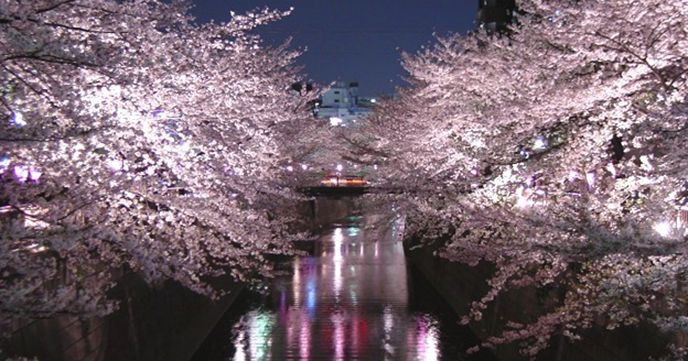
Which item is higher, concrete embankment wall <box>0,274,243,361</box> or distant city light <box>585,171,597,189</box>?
distant city light <box>585,171,597,189</box>

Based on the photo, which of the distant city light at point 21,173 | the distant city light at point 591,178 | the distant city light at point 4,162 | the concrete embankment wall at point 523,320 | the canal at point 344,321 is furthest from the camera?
the canal at point 344,321

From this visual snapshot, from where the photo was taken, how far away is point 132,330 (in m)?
11.5

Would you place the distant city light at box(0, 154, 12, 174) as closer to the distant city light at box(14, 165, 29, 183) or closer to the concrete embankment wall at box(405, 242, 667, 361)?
the distant city light at box(14, 165, 29, 183)

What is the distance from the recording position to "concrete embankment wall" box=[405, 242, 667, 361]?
820 centimetres

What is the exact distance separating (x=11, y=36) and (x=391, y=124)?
1883cm

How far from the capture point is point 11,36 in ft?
15.0

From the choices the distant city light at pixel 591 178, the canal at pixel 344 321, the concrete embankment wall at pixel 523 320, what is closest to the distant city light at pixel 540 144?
the distant city light at pixel 591 178

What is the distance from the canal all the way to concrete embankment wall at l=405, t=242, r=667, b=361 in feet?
2.11

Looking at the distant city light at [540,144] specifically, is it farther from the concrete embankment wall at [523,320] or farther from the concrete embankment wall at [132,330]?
the concrete embankment wall at [132,330]

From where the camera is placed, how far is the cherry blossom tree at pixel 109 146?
4.76 metres

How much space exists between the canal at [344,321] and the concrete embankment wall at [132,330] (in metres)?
1.05

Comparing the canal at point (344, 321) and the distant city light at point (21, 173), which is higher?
the distant city light at point (21, 173)

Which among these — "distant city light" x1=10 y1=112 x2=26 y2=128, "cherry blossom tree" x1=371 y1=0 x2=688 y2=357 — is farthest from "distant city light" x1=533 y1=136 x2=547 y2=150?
"distant city light" x1=10 y1=112 x2=26 y2=128

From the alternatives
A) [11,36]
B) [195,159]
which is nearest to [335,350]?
[195,159]
